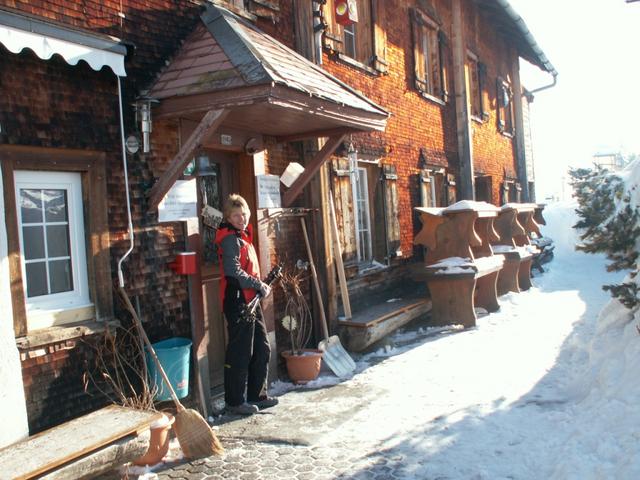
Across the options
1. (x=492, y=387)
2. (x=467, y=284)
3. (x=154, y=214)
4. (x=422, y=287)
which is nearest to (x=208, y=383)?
(x=154, y=214)

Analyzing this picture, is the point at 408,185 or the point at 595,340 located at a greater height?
the point at 408,185

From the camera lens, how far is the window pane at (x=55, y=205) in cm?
429

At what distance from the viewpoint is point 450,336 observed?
328 inches

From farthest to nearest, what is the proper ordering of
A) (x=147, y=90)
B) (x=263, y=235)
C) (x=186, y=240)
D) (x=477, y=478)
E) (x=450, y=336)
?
(x=450, y=336) < (x=263, y=235) < (x=186, y=240) < (x=147, y=90) < (x=477, y=478)

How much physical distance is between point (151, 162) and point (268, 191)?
160 centimetres

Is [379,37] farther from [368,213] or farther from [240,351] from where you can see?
[240,351]

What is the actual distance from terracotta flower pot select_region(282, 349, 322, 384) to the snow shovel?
20 centimetres

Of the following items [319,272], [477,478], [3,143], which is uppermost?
[3,143]

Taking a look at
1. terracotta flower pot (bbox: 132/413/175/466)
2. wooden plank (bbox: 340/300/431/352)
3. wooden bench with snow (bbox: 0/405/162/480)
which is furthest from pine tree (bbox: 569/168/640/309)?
wooden bench with snow (bbox: 0/405/162/480)

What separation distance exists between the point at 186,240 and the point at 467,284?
498 cm

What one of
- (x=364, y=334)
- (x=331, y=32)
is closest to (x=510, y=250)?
(x=364, y=334)

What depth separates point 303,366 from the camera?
6336 mm

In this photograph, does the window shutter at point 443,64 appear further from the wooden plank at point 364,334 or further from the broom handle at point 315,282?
the broom handle at point 315,282

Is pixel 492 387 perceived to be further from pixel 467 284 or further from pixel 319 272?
pixel 467 284
